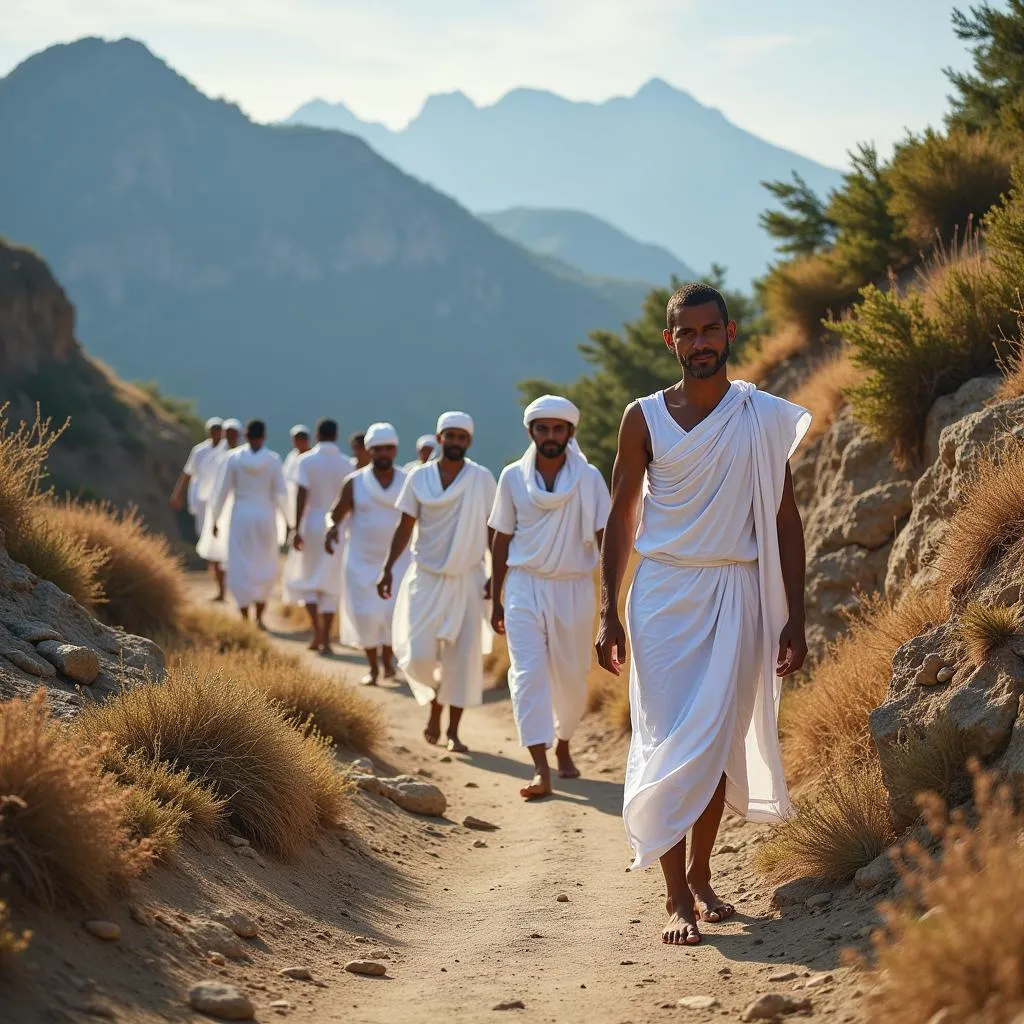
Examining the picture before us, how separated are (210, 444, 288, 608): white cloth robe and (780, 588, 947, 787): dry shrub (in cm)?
1061

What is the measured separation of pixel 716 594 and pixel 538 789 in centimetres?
356

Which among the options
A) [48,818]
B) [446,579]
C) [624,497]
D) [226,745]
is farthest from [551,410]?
[48,818]

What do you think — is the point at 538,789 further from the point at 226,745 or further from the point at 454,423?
the point at 454,423

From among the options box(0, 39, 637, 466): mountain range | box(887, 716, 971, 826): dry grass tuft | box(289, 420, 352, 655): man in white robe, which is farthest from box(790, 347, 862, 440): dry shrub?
box(0, 39, 637, 466): mountain range

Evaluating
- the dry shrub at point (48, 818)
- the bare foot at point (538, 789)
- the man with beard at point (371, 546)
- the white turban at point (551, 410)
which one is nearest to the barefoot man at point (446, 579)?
the white turban at point (551, 410)

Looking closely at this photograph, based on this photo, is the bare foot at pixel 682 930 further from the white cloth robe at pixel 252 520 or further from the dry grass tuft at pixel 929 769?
the white cloth robe at pixel 252 520

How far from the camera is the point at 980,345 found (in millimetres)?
9180

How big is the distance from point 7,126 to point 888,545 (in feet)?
524

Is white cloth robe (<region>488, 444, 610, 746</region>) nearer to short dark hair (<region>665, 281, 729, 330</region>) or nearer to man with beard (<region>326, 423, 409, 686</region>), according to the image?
short dark hair (<region>665, 281, 729, 330</region>)

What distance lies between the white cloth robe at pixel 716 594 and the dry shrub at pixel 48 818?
2162 mm

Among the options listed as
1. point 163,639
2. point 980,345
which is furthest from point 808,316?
point 163,639

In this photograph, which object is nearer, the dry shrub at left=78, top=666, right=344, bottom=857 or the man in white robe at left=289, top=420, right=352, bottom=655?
the dry shrub at left=78, top=666, right=344, bottom=857

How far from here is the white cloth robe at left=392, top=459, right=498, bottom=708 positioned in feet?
36.3

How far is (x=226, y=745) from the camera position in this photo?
20.6 feet
